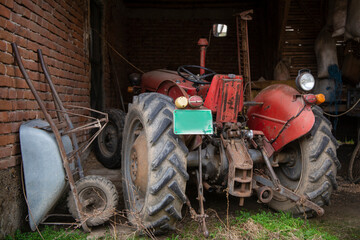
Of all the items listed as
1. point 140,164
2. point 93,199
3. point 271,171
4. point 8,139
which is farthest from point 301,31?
point 8,139

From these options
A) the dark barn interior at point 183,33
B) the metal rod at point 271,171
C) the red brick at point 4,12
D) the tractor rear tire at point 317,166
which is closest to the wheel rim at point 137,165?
the metal rod at point 271,171

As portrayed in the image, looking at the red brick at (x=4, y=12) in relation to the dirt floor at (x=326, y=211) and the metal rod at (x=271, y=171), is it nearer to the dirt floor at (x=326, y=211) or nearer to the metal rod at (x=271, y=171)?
the dirt floor at (x=326, y=211)

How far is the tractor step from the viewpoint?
8.75ft

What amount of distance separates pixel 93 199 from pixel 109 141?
2.29m

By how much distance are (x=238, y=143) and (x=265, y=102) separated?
732 mm

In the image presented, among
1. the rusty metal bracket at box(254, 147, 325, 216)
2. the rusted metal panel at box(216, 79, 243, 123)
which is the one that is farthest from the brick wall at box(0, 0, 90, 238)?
the rusty metal bracket at box(254, 147, 325, 216)

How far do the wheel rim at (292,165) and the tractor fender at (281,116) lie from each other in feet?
0.75

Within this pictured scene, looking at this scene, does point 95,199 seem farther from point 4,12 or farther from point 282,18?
point 282,18

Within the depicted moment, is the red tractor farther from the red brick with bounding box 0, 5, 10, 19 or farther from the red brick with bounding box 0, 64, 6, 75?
the red brick with bounding box 0, 5, 10, 19

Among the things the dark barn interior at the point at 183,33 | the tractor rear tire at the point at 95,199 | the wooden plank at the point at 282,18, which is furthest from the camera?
the dark barn interior at the point at 183,33

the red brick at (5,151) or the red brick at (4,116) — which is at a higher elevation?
the red brick at (4,116)

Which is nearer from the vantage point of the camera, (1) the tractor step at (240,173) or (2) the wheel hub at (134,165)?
(1) the tractor step at (240,173)

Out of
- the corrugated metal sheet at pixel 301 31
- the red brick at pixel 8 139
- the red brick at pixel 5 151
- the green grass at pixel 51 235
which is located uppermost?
the corrugated metal sheet at pixel 301 31

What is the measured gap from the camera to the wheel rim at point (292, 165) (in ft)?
10.4
